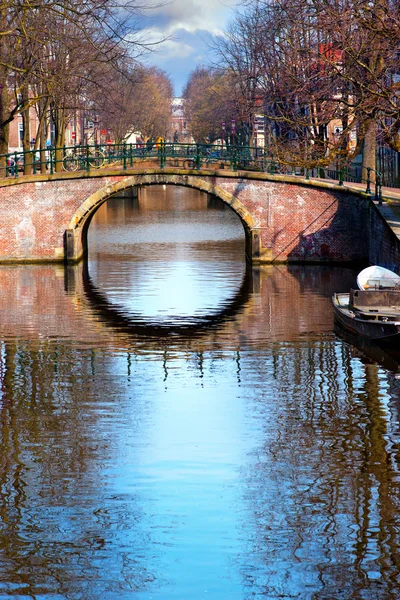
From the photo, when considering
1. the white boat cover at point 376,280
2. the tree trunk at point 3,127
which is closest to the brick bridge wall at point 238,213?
the tree trunk at point 3,127

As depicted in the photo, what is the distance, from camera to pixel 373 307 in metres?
22.6

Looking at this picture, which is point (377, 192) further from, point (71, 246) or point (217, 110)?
point (217, 110)

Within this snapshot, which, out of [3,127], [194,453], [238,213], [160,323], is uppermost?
[3,127]

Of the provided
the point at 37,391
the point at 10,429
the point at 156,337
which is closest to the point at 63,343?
the point at 156,337

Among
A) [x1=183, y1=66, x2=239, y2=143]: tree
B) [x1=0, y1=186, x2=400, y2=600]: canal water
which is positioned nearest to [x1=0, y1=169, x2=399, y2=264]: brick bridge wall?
[x1=0, y1=186, x2=400, y2=600]: canal water

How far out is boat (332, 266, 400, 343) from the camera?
2095 centimetres

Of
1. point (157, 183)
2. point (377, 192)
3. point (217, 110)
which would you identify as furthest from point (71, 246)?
point (217, 110)

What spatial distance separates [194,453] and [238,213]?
23.5m

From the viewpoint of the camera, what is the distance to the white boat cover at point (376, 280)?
2416 cm

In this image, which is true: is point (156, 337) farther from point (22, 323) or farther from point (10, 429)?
point (10, 429)

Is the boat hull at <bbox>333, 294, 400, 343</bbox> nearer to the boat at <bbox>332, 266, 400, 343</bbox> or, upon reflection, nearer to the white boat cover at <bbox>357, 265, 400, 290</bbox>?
the boat at <bbox>332, 266, 400, 343</bbox>

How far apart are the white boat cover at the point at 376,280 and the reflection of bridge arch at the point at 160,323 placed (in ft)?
12.0

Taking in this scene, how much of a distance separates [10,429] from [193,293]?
49.4ft

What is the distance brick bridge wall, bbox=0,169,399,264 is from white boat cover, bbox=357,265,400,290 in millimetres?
11054
